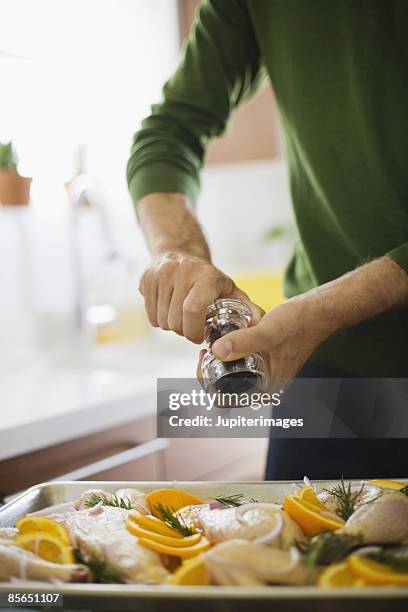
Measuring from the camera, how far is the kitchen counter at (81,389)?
111 cm

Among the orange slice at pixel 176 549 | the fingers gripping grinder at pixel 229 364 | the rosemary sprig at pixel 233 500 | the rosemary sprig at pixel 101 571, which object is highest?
the fingers gripping grinder at pixel 229 364

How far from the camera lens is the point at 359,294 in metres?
0.68

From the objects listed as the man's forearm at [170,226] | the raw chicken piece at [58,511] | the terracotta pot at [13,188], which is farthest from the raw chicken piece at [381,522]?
the terracotta pot at [13,188]

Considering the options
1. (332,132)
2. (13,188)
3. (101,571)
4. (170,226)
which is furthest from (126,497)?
(13,188)

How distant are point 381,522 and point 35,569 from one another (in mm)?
236

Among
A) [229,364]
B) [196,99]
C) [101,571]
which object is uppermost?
[196,99]

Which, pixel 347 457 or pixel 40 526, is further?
pixel 347 457

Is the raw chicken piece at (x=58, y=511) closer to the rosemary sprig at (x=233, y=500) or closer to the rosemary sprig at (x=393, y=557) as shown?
the rosemary sprig at (x=233, y=500)

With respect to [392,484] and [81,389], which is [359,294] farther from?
[81,389]

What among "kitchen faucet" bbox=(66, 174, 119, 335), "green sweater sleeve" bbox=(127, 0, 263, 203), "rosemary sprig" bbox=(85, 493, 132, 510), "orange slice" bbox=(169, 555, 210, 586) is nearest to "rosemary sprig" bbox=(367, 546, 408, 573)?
"orange slice" bbox=(169, 555, 210, 586)

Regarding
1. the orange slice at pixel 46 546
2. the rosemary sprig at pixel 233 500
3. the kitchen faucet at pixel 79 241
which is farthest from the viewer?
the kitchen faucet at pixel 79 241

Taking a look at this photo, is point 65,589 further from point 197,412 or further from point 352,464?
point 352,464

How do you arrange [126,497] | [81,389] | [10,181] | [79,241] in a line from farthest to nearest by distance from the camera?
1. [79,241]
2. [10,181]
3. [81,389]
4. [126,497]

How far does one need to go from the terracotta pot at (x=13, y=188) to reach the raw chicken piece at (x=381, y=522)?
1.24 metres
